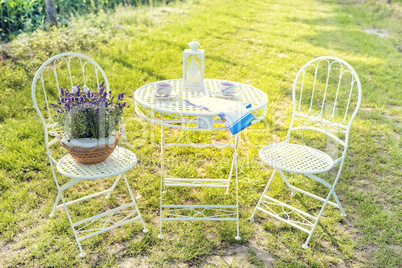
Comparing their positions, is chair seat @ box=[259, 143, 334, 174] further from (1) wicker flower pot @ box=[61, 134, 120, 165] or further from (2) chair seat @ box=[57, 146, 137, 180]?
(1) wicker flower pot @ box=[61, 134, 120, 165]

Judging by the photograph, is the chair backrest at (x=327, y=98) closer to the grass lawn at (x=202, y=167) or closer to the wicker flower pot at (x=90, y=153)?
the grass lawn at (x=202, y=167)

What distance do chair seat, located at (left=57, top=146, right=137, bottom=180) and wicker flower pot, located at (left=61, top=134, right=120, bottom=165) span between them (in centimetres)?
4

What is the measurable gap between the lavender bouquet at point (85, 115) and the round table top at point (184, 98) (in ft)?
0.84

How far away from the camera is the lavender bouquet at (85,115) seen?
7.61ft

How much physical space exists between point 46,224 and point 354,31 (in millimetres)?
9263

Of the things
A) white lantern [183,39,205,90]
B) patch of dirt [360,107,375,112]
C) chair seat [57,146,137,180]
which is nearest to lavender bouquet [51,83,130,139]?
chair seat [57,146,137,180]

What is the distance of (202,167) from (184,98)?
3.84 feet

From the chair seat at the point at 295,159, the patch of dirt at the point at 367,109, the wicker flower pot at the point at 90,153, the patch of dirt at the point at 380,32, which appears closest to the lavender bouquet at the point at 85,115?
the wicker flower pot at the point at 90,153

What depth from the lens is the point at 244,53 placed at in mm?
7086

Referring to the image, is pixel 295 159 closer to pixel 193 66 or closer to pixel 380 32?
pixel 193 66

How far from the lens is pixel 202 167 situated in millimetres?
3561

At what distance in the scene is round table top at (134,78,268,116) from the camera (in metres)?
2.32

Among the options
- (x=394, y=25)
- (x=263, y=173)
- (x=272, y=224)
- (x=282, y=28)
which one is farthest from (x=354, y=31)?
(x=272, y=224)

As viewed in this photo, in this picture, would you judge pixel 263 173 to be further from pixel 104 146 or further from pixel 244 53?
pixel 244 53
